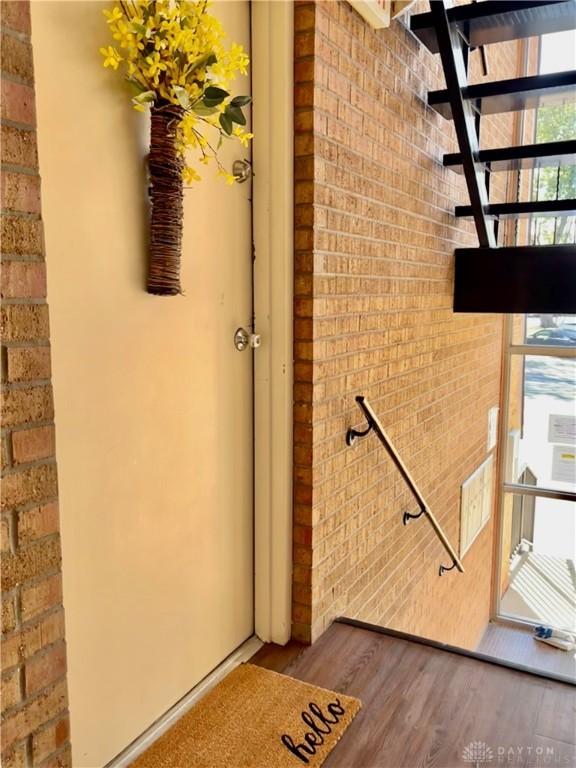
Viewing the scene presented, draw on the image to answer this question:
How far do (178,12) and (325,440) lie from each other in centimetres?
128

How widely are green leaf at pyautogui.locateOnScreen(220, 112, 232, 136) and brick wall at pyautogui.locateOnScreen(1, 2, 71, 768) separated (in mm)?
469

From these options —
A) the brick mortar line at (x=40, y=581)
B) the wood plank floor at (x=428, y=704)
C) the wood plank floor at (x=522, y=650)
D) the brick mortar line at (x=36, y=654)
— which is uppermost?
the brick mortar line at (x=40, y=581)

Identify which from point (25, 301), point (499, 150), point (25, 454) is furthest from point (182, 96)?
point (499, 150)

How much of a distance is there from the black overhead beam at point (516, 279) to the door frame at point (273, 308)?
1579mm

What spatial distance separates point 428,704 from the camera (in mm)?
1721

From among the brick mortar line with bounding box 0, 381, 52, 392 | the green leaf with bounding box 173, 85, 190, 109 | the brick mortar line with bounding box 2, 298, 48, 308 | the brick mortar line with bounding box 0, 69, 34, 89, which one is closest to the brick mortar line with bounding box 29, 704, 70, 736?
Result: the brick mortar line with bounding box 0, 381, 52, 392

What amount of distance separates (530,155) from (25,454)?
245cm

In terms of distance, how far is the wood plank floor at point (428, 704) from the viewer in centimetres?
154

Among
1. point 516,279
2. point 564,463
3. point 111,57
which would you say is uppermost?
point 111,57

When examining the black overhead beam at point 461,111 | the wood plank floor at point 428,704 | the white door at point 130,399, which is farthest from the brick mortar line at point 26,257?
the black overhead beam at point 461,111

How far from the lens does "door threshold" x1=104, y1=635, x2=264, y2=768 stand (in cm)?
149

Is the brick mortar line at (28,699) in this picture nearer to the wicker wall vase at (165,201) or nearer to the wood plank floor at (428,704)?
the wood plank floor at (428,704)

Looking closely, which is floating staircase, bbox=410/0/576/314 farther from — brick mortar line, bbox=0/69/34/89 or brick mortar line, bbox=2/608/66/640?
brick mortar line, bbox=2/608/66/640

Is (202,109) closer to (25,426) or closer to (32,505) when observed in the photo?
(25,426)
